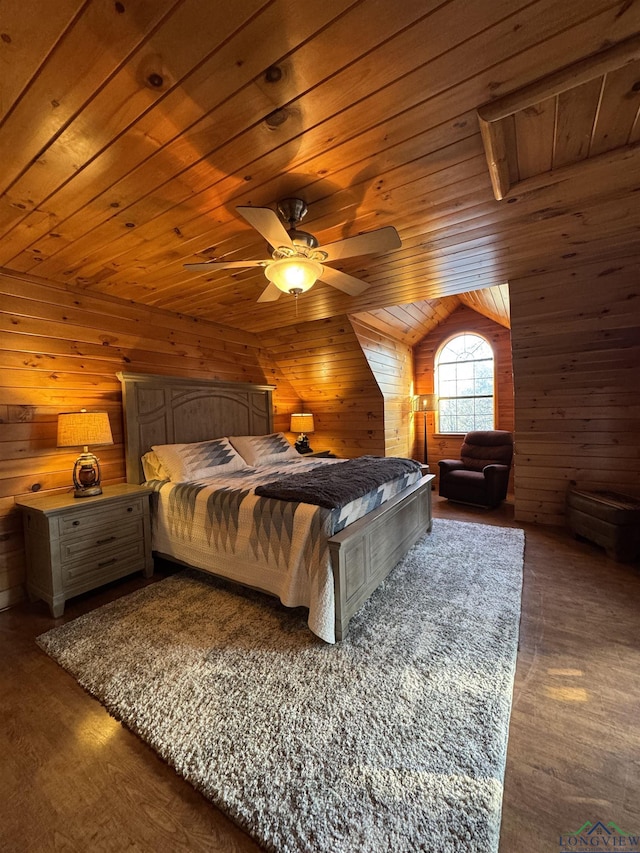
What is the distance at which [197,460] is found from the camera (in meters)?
3.09

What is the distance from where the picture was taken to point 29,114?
1.26 m

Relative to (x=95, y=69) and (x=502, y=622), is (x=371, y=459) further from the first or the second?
(x=95, y=69)

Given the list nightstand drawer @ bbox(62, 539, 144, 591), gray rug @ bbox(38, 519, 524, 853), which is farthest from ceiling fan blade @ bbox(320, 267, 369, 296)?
nightstand drawer @ bbox(62, 539, 144, 591)

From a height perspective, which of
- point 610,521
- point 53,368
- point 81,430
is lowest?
point 610,521

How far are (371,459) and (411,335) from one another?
120 inches

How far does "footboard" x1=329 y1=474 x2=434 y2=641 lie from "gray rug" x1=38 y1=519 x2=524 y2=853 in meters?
0.15

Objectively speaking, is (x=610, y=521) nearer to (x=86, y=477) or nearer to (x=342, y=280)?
(x=342, y=280)

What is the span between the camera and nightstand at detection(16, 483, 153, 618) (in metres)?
2.25

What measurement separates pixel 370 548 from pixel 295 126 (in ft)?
7.20

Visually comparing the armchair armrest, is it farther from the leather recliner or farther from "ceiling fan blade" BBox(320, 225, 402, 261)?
"ceiling fan blade" BBox(320, 225, 402, 261)

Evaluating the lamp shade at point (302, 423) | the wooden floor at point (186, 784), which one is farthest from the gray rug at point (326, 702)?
the lamp shade at point (302, 423)

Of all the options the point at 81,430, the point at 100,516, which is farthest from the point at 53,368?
the point at 100,516

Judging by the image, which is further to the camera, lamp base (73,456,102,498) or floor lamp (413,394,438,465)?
floor lamp (413,394,438,465)

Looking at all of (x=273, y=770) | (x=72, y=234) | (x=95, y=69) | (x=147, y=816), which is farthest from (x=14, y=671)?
(x=95, y=69)
